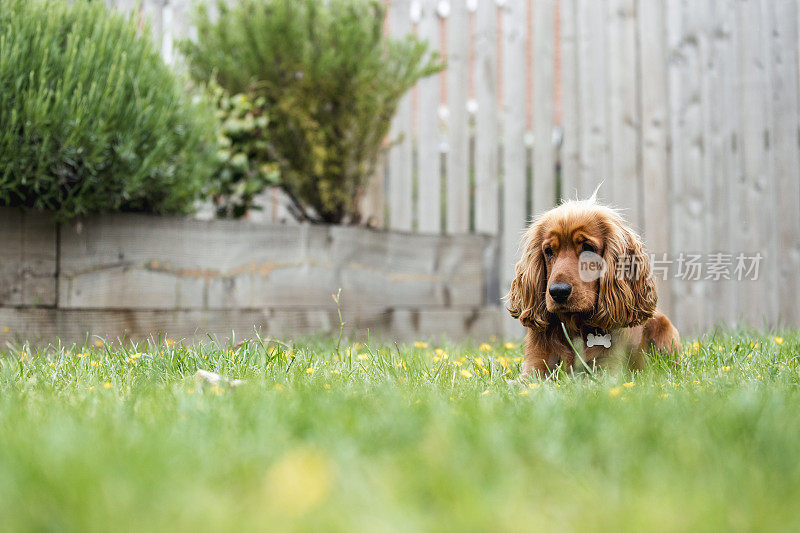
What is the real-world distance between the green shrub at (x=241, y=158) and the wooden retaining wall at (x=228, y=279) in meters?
0.42

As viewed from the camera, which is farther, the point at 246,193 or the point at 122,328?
the point at 246,193

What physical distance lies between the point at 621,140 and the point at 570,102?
457mm

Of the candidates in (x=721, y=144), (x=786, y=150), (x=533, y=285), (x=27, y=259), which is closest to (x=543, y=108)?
(x=721, y=144)

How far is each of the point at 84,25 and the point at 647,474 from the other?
344 cm

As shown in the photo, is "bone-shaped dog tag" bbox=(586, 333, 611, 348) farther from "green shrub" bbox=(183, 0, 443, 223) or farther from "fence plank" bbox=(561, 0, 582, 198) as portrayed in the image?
"fence plank" bbox=(561, 0, 582, 198)

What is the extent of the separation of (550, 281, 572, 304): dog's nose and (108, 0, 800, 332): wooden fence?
8.35ft

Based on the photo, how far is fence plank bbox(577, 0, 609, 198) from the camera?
4.99 m

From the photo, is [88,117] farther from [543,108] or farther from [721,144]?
[721,144]

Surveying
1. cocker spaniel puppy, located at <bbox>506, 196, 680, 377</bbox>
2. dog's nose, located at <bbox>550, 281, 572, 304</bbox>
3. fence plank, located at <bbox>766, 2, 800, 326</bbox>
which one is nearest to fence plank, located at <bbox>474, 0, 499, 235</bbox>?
fence plank, located at <bbox>766, 2, 800, 326</bbox>

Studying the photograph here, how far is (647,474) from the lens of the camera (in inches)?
51.8

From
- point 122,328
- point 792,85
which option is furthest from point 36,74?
point 792,85

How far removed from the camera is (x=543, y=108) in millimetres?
5008

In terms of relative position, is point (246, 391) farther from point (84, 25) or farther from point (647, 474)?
point (84, 25)

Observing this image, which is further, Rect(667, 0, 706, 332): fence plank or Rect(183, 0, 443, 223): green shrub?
Rect(667, 0, 706, 332): fence plank
